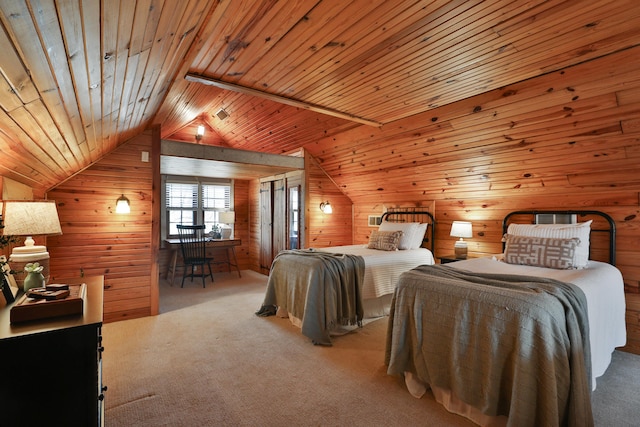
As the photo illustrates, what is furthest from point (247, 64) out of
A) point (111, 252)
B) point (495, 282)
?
point (111, 252)

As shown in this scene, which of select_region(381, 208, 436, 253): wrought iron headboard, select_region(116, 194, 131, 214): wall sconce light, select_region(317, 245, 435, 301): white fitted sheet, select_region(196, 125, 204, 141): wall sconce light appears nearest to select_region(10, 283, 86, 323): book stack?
select_region(116, 194, 131, 214): wall sconce light

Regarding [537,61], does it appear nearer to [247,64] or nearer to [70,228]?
[247,64]

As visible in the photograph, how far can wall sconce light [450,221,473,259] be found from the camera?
4.12 meters

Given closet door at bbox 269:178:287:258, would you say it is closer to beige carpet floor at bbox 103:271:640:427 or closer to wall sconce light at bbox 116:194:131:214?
beige carpet floor at bbox 103:271:640:427

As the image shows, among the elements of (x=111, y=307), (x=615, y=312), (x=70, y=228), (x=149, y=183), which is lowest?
(x=111, y=307)

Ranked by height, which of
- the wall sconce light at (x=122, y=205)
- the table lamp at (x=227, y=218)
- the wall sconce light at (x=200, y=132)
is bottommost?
the table lamp at (x=227, y=218)

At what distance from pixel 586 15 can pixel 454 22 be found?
0.75m

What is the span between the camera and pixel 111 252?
374 cm

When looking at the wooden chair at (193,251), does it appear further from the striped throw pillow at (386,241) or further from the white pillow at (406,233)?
the white pillow at (406,233)

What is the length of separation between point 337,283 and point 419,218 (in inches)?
91.8

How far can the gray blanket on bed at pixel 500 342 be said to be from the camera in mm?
1679

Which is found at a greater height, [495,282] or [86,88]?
[86,88]

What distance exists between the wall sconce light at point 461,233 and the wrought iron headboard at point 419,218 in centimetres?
58

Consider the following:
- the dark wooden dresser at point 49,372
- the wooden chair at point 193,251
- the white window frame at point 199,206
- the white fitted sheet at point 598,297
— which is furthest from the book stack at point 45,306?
the white window frame at point 199,206
